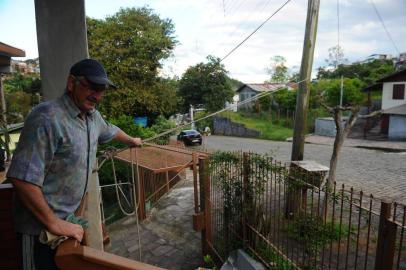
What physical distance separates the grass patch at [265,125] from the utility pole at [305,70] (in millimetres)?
17947

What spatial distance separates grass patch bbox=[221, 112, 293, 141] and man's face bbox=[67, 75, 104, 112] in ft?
77.6

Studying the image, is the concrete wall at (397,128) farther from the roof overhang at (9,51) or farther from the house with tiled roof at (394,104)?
the roof overhang at (9,51)

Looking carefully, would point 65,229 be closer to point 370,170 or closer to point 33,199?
point 33,199

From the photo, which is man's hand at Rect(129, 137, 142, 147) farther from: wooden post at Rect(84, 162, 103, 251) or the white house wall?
the white house wall

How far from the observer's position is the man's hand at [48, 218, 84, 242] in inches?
48.1

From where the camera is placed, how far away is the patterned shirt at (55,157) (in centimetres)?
136

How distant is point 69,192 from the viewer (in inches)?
63.0

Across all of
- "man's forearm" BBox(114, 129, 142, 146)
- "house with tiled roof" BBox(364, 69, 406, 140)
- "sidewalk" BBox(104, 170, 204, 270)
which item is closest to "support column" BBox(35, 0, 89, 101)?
"man's forearm" BBox(114, 129, 142, 146)

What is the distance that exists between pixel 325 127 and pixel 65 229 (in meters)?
26.2

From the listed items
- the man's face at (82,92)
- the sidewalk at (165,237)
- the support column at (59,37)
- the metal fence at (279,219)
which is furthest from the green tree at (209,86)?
the man's face at (82,92)

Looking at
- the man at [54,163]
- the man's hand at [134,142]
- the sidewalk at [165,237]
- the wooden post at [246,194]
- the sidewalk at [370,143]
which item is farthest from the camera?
the sidewalk at [370,143]

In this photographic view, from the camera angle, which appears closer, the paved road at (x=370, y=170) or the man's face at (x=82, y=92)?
the man's face at (x=82, y=92)

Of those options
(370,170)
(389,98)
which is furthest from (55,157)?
(389,98)

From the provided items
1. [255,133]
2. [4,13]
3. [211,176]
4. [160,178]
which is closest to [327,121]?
[255,133]
